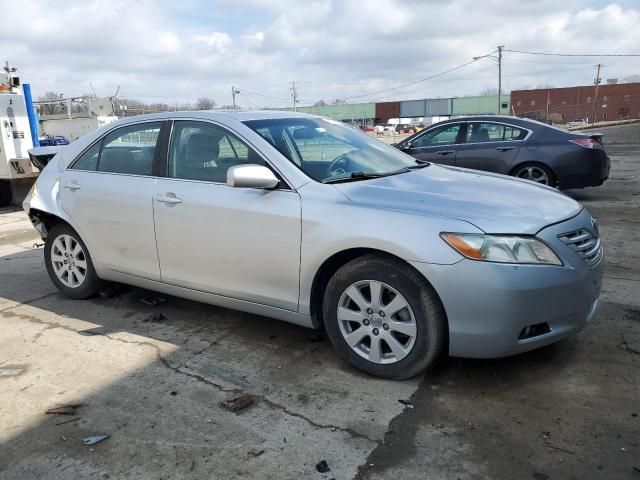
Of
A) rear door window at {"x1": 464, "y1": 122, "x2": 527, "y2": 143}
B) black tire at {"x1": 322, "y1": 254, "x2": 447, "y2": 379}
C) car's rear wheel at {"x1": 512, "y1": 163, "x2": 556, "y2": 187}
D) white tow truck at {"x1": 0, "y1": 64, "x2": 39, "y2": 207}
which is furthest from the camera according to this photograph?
white tow truck at {"x1": 0, "y1": 64, "x2": 39, "y2": 207}

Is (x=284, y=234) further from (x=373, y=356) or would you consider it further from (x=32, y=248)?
(x=32, y=248)

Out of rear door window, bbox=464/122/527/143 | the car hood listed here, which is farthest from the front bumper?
rear door window, bbox=464/122/527/143

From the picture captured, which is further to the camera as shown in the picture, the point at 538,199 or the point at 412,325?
the point at 538,199

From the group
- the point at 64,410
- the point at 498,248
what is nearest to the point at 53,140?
the point at 64,410

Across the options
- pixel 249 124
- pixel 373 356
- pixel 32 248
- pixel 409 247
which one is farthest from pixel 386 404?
pixel 32 248

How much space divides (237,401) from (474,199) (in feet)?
6.13

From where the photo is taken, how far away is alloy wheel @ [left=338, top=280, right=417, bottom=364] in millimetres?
3219

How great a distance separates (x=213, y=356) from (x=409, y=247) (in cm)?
167

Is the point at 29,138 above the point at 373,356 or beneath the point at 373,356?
above

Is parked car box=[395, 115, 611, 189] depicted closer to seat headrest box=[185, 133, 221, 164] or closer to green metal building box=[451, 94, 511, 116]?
seat headrest box=[185, 133, 221, 164]

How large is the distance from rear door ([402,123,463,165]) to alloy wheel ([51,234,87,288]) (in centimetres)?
602

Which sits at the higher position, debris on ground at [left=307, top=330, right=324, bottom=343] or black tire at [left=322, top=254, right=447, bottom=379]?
black tire at [left=322, top=254, right=447, bottom=379]

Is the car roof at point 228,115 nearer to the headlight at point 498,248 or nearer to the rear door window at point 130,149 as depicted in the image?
the rear door window at point 130,149

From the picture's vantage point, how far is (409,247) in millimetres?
3084
